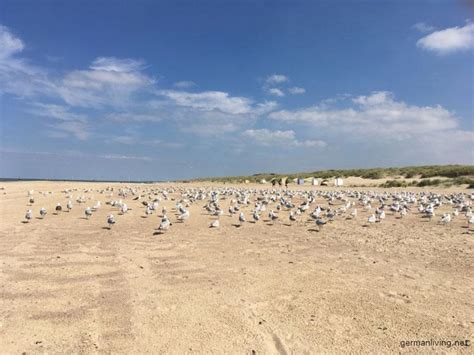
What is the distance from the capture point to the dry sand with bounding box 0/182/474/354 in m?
6.07

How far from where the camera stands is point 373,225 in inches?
669

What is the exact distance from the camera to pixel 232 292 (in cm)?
812

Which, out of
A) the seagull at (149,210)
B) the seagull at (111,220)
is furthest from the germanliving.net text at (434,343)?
the seagull at (149,210)

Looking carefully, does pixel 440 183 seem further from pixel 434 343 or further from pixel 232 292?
pixel 434 343

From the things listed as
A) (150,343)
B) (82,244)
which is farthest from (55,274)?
(150,343)

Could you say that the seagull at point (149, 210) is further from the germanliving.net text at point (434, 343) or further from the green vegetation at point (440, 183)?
the green vegetation at point (440, 183)

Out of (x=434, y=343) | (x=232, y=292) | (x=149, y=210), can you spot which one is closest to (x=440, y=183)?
(x=149, y=210)

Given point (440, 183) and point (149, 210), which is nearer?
point (149, 210)

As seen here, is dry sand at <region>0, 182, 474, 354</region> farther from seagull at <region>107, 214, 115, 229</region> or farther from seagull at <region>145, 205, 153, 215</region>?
seagull at <region>145, 205, 153, 215</region>

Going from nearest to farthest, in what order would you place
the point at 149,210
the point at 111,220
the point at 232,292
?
the point at 232,292 < the point at 111,220 < the point at 149,210

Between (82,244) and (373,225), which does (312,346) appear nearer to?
(82,244)

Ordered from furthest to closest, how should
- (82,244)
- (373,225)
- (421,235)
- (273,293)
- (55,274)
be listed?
1. (373,225)
2. (421,235)
3. (82,244)
4. (55,274)
5. (273,293)

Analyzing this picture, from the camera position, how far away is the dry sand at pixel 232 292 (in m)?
6.07

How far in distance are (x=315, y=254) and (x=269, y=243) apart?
197 centimetres
